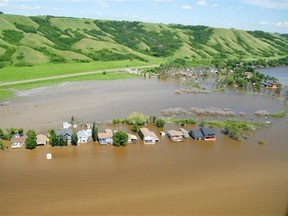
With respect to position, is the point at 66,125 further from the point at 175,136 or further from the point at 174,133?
the point at 175,136

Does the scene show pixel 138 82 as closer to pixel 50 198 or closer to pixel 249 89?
pixel 249 89

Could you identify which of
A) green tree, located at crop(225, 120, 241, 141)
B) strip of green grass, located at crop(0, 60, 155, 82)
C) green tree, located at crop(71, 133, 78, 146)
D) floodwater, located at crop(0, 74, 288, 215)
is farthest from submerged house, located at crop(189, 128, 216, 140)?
strip of green grass, located at crop(0, 60, 155, 82)

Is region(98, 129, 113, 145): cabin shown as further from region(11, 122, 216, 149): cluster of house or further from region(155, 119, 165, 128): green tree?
region(155, 119, 165, 128): green tree

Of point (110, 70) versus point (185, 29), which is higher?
point (185, 29)

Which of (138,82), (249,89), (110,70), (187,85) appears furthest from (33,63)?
(249,89)

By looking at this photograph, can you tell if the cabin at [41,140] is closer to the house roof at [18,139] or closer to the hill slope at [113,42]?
the house roof at [18,139]

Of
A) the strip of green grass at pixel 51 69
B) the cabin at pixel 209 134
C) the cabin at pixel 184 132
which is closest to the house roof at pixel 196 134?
the cabin at pixel 209 134

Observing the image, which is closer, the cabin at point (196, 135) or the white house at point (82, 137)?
the white house at point (82, 137)
